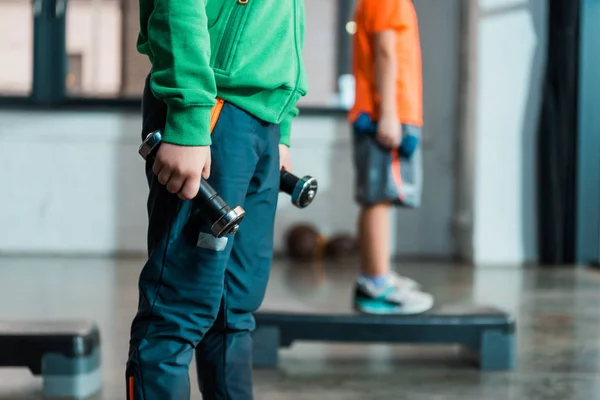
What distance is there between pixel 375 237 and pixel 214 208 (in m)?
1.29

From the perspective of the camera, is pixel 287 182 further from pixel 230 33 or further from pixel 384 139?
pixel 384 139

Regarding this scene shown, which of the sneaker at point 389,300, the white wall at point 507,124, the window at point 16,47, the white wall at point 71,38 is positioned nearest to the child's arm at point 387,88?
the sneaker at point 389,300

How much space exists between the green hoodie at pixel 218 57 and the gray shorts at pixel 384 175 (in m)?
1.01

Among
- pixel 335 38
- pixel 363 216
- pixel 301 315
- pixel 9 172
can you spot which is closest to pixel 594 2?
pixel 335 38

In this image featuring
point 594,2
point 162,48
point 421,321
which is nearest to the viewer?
point 162,48

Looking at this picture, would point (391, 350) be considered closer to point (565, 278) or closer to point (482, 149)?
point (565, 278)

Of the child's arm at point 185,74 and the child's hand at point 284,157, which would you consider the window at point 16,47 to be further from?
the child's arm at point 185,74

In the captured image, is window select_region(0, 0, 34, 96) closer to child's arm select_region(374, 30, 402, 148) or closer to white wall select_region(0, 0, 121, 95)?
white wall select_region(0, 0, 121, 95)

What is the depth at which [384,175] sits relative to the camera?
2234 millimetres

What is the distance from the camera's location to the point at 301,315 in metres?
2.10

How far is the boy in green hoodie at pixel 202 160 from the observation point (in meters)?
1.02

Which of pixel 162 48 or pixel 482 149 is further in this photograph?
pixel 482 149

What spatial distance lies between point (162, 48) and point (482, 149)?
3.39 meters

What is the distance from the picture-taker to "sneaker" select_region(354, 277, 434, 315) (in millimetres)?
2211
